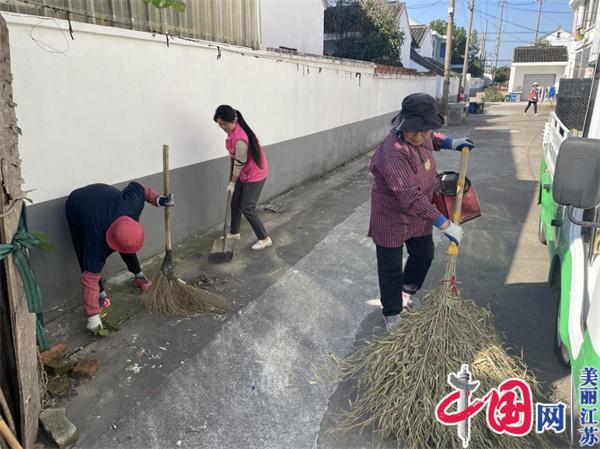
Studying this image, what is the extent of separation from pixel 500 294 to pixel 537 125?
14.9 metres

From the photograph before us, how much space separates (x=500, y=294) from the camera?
389cm

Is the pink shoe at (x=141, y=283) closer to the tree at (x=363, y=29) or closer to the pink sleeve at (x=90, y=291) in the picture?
the pink sleeve at (x=90, y=291)

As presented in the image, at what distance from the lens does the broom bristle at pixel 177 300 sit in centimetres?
351

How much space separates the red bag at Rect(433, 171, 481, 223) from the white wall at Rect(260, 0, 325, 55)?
571 cm

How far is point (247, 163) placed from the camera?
4531 millimetres

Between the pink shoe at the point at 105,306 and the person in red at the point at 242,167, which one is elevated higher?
the person in red at the point at 242,167

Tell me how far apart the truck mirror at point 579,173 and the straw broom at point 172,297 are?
8.52ft

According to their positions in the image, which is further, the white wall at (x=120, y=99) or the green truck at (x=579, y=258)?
the white wall at (x=120, y=99)

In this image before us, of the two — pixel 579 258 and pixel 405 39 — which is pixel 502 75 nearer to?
pixel 405 39

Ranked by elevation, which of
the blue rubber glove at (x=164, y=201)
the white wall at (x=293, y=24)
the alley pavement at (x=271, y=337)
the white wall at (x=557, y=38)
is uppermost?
the white wall at (x=557, y=38)

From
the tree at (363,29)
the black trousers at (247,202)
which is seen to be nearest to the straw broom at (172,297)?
the black trousers at (247,202)

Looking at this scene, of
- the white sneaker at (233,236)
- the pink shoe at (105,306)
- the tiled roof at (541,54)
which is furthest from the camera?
the tiled roof at (541,54)

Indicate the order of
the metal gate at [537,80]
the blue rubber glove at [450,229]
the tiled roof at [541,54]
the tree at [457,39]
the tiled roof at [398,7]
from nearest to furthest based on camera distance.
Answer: the blue rubber glove at [450,229] < the tiled roof at [398,7] < the tiled roof at [541,54] < the metal gate at [537,80] < the tree at [457,39]

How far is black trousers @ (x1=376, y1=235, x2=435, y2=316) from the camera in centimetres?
301
